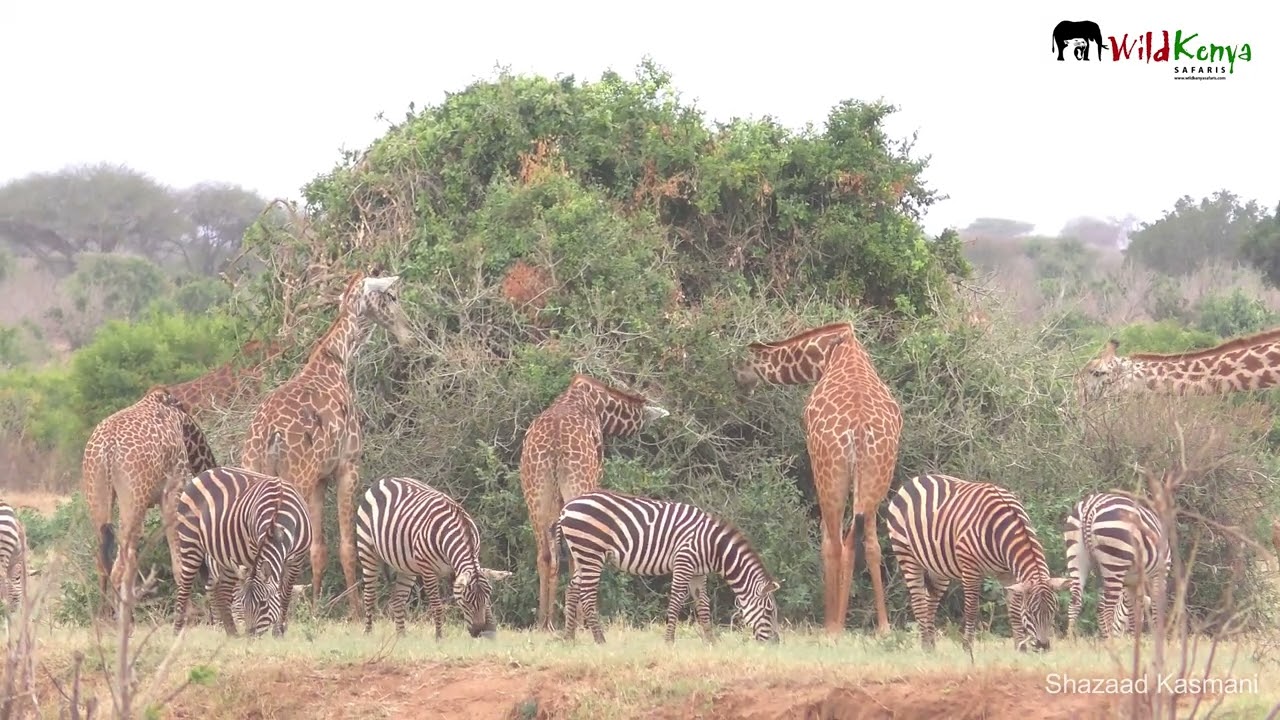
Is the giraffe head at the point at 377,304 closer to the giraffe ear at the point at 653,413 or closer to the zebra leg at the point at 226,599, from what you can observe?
the giraffe ear at the point at 653,413

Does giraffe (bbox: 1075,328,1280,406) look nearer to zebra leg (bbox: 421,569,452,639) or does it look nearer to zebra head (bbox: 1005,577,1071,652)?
zebra head (bbox: 1005,577,1071,652)

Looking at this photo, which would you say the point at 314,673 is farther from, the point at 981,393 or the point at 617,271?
the point at 981,393

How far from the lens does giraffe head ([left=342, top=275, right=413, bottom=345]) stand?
1398 cm

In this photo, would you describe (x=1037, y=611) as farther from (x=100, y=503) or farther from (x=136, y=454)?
(x=100, y=503)

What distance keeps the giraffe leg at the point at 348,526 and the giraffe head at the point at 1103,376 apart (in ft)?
21.0

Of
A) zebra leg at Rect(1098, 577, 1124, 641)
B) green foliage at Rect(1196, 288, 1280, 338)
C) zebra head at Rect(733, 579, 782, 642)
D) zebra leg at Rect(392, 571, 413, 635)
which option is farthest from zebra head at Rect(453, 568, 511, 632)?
green foliage at Rect(1196, 288, 1280, 338)

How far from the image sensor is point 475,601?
11375mm

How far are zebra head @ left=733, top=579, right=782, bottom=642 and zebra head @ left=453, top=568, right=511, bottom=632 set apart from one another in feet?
5.72

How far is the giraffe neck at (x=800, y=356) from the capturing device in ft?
44.6

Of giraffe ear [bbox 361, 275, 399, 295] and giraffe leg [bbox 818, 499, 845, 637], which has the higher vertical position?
giraffe ear [bbox 361, 275, 399, 295]

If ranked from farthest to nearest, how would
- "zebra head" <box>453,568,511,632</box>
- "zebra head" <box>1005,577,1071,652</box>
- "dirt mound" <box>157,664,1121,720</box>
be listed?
"zebra head" <box>453,568,511,632</box> < "zebra head" <box>1005,577,1071,652</box> < "dirt mound" <box>157,664,1121,720</box>

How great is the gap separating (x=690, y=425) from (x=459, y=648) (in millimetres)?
4425

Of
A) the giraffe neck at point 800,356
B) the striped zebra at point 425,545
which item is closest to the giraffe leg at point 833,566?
the giraffe neck at point 800,356

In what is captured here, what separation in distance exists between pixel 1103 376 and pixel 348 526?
21.9 feet
